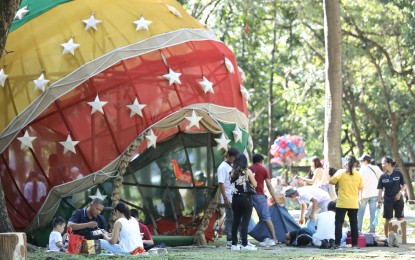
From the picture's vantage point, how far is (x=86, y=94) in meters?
16.3

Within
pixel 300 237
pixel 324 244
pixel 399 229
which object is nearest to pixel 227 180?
pixel 300 237

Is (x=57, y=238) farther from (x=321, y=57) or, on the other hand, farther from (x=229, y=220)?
(x=321, y=57)

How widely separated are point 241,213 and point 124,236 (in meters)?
2.48

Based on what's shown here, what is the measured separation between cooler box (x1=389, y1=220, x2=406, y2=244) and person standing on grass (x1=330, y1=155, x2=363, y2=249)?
104 cm

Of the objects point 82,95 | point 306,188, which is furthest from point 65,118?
point 306,188

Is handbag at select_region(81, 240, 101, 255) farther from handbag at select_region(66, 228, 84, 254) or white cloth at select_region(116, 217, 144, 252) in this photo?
white cloth at select_region(116, 217, 144, 252)

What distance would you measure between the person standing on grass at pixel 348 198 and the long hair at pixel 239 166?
1.95m

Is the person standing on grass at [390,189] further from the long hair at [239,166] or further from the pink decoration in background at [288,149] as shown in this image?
the pink decoration in background at [288,149]

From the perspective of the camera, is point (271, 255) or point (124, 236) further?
point (271, 255)

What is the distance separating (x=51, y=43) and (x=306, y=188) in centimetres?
569

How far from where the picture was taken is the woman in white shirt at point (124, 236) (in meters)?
13.6

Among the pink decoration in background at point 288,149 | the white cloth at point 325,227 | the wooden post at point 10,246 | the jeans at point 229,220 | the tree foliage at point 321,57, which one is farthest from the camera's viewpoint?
the pink decoration in background at point 288,149

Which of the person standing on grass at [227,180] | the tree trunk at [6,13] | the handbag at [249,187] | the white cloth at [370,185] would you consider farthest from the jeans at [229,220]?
the tree trunk at [6,13]

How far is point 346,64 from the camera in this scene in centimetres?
3734
